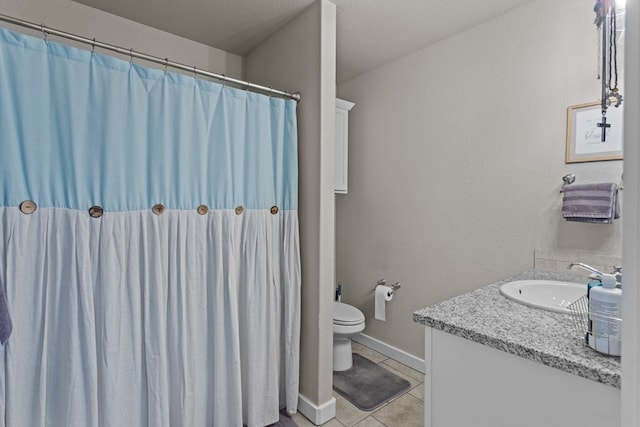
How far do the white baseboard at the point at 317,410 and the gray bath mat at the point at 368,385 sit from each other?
22 centimetres

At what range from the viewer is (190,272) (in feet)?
5.18

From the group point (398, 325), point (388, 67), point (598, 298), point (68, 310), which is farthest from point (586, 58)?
point (68, 310)

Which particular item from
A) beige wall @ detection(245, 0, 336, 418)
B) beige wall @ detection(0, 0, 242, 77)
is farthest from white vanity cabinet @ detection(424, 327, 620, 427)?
beige wall @ detection(0, 0, 242, 77)

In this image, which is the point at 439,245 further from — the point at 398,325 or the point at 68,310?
the point at 68,310

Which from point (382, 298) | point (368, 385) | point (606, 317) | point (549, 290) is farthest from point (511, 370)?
point (382, 298)

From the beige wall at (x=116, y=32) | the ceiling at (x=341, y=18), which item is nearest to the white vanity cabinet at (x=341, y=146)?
the ceiling at (x=341, y=18)

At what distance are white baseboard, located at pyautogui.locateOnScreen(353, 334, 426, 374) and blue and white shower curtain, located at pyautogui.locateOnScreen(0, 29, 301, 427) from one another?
3.51 feet

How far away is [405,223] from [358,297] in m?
0.88

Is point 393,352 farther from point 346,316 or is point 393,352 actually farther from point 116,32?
point 116,32

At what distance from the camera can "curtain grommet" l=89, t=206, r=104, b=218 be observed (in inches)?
52.9

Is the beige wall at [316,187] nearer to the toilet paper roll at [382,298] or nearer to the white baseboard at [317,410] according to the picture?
the white baseboard at [317,410]

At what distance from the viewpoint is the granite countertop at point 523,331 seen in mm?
763

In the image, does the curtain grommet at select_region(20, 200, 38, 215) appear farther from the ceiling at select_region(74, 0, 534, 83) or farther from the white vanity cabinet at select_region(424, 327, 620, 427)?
the white vanity cabinet at select_region(424, 327, 620, 427)

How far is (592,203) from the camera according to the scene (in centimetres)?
157
